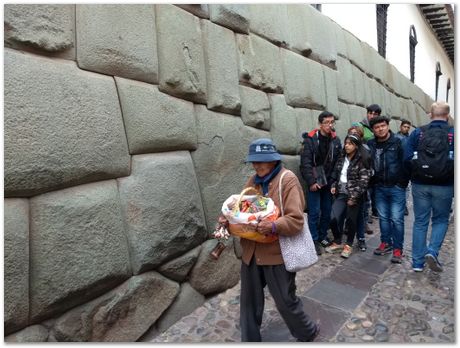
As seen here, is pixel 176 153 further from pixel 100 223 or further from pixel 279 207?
pixel 279 207

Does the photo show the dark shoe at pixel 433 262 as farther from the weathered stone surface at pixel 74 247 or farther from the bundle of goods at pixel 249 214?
the weathered stone surface at pixel 74 247

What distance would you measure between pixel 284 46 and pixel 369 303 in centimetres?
303

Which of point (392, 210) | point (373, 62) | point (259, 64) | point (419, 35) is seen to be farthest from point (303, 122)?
point (419, 35)

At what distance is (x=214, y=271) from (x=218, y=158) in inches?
38.9

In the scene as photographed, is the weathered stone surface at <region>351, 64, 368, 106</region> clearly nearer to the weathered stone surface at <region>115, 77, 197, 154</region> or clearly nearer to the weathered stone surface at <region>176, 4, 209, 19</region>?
the weathered stone surface at <region>176, 4, 209, 19</region>

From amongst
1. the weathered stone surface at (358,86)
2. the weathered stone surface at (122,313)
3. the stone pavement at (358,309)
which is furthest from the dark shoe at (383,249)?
the weathered stone surface at (358,86)

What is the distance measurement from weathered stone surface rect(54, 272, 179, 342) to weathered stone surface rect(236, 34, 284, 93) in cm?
212

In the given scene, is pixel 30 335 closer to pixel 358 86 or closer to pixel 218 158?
pixel 218 158

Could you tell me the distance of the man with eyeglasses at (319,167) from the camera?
12.3 feet

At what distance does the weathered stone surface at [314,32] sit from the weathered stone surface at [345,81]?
33cm

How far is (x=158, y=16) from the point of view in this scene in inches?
97.6

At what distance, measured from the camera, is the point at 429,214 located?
310cm

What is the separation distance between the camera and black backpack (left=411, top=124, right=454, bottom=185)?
281 centimetres

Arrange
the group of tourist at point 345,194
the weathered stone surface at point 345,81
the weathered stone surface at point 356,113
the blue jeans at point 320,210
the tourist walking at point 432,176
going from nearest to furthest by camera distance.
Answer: the group of tourist at point 345,194
the tourist walking at point 432,176
the blue jeans at point 320,210
the weathered stone surface at point 345,81
the weathered stone surface at point 356,113
